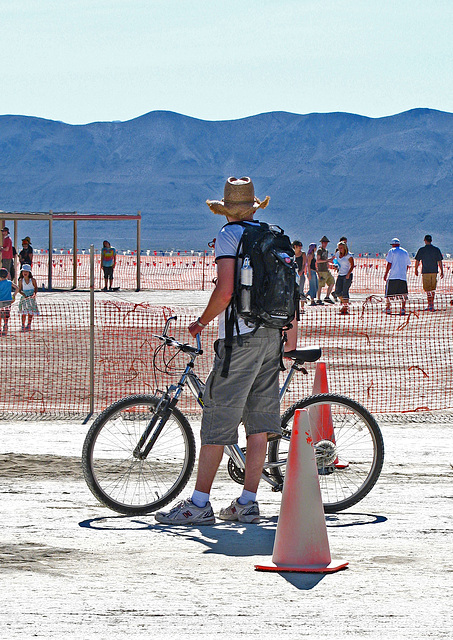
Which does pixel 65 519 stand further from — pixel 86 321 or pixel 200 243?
pixel 200 243

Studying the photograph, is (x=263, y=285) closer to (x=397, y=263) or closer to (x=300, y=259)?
(x=397, y=263)

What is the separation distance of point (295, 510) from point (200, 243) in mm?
154887

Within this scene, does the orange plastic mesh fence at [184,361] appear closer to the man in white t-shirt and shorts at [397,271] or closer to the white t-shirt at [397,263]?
the man in white t-shirt and shorts at [397,271]

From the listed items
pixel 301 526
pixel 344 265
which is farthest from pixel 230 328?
pixel 344 265

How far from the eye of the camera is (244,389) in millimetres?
5801

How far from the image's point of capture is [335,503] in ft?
20.5

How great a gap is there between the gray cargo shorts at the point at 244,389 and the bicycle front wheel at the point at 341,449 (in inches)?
11.6

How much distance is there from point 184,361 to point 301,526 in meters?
9.31

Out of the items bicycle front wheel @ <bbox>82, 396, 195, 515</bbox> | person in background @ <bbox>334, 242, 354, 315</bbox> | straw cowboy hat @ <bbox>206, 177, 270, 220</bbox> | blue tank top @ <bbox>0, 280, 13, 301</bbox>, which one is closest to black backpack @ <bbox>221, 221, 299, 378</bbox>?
straw cowboy hat @ <bbox>206, 177, 270, 220</bbox>

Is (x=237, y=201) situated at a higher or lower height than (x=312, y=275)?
higher

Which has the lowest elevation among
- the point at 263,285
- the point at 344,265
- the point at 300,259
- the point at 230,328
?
the point at 230,328

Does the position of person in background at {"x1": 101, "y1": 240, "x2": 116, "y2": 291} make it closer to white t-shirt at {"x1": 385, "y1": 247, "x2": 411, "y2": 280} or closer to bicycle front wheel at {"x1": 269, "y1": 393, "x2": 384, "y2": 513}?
white t-shirt at {"x1": 385, "y1": 247, "x2": 411, "y2": 280}

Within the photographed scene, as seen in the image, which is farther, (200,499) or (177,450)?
(177,450)

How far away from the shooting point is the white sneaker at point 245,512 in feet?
19.3
